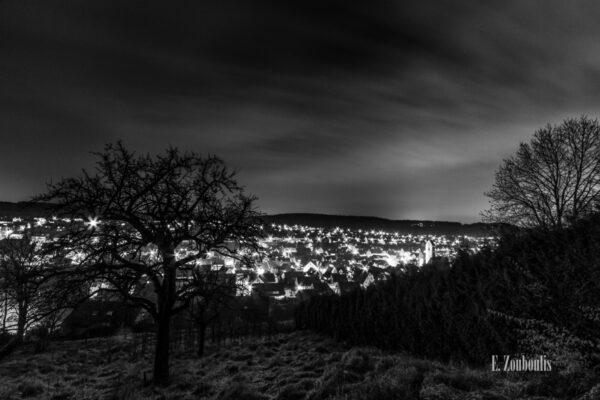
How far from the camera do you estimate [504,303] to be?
21.5 ft

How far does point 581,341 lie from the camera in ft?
13.4

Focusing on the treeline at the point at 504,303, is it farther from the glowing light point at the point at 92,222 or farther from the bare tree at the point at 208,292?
the glowing light point at the point at 92,222

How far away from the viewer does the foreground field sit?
4.51 metres

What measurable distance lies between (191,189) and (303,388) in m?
7.89

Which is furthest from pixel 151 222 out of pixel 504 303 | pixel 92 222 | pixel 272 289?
pixel 272 289

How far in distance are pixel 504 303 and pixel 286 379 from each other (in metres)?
6.02

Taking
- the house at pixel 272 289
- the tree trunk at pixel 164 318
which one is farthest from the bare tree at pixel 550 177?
the house at pixel 272 289

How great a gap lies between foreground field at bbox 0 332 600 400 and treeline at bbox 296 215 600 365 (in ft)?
2.13

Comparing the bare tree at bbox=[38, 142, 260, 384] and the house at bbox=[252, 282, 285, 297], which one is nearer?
the bare tree at bbox=[38, 142, 260, 384]

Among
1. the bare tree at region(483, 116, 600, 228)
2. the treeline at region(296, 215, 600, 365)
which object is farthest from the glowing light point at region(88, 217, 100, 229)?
the bare tree at region(483, 116, 600, 228)

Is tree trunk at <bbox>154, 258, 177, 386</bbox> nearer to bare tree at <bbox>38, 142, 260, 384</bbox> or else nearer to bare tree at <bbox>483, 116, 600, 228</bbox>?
bare tree at <bbox>38, 142, 260, 384</bbox>

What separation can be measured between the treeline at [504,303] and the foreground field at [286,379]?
2.13ft

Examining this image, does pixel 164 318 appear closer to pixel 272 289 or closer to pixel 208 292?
pixel 208 292

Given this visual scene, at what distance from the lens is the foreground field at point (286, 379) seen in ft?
14.8
